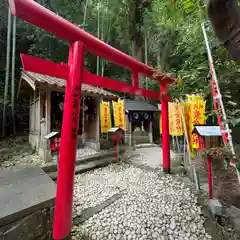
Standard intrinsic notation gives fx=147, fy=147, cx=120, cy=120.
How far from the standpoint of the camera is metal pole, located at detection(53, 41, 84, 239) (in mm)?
1743

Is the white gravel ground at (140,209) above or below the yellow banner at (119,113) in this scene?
below

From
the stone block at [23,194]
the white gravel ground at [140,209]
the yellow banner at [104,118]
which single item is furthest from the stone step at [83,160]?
the yellow banner at [104,118]

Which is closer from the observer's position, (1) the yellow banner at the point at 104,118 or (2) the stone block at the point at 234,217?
(2) the stone block at the point at 234,217

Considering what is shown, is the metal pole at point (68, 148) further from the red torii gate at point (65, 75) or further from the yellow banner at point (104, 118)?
the yellow banner at point (104, 118)

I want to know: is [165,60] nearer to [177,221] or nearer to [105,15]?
[105,15]

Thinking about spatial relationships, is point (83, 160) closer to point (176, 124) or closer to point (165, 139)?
point (165, 139)

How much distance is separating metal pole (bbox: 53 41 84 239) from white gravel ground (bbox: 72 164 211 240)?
1.42 feet

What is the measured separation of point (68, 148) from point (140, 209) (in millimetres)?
1693

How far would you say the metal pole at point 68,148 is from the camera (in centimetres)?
174

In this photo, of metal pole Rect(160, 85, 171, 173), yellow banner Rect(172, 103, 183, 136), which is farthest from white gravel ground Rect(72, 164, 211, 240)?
yellow banner Rect(172, 103, 183, 136)

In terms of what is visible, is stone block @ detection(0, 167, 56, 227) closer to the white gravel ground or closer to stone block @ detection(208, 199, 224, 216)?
the white gravel ground

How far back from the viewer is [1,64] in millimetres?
9000

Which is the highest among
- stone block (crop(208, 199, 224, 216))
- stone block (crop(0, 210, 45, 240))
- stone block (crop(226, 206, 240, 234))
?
stone block (crop(0, 210, 45, 240))

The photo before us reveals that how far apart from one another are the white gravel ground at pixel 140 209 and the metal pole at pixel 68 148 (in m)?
0.43
